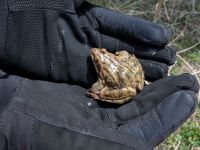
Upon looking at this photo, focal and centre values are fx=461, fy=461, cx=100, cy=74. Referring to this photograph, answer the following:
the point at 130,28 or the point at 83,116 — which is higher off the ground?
the point at 130,28

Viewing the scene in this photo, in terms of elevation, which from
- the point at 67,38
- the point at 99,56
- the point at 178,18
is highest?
the point at 67,38

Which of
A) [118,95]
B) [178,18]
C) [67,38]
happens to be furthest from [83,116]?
[178,18]

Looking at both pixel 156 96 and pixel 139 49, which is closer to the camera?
pixel 156 96

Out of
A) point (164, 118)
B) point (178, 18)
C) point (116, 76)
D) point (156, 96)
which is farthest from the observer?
point (178, 18)

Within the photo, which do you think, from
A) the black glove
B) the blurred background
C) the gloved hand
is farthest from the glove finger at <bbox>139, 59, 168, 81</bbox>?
the blurred background

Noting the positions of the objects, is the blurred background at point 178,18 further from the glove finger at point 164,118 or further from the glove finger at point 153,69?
the glove finger at point 164,118

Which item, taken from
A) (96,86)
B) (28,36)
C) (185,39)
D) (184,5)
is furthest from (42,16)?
(184,5)

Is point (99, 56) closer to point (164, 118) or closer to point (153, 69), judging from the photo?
point (153, 69)

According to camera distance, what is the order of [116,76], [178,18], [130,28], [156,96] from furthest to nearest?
[178,18] → [116,76] → [130,28] → [156,96]
